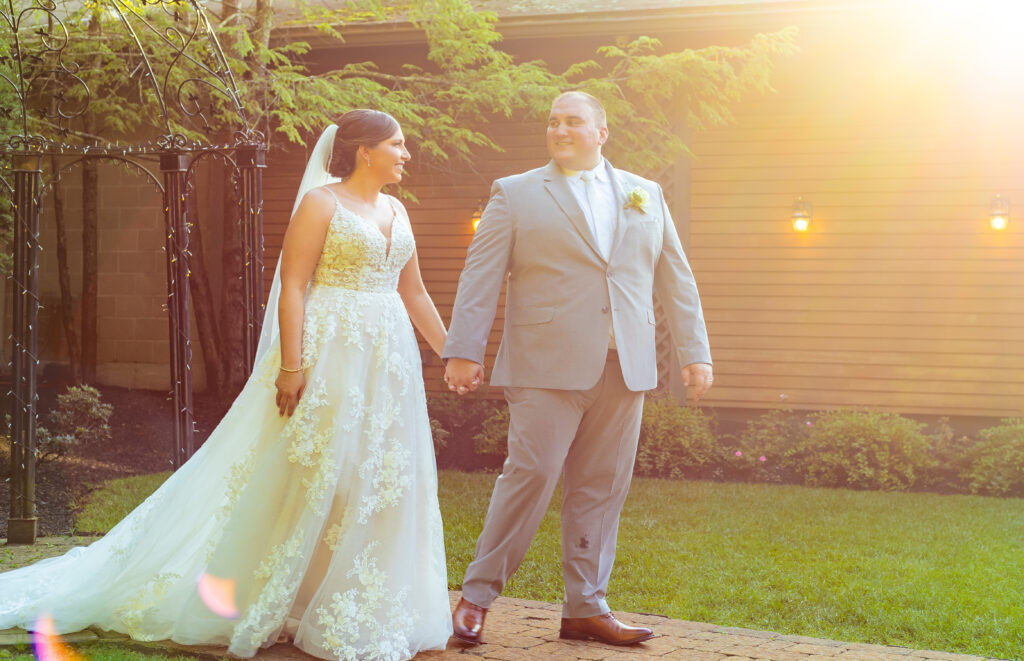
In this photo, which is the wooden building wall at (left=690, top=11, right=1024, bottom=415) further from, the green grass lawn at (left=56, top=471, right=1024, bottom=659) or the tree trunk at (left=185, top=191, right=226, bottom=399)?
the tree trunk at (left=185, top=191, right=226, bottom=399)

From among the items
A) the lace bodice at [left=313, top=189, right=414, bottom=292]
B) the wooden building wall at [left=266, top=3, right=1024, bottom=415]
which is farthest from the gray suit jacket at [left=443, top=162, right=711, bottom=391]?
the wooden building wall at [left=266, top=3, right=1024, bottom=415]

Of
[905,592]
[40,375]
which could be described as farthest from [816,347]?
[40,375]

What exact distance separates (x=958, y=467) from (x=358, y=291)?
6.45 m

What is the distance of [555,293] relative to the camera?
3.94 m

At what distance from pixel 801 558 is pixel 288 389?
335cm

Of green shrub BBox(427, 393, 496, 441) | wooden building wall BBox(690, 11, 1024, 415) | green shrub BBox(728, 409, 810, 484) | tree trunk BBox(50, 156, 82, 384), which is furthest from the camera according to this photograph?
tree trunk BBox(50, 156, 82, 384)

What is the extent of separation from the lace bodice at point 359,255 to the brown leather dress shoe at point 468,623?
1.24 metres

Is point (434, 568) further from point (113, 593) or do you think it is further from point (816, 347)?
point (816, 347)

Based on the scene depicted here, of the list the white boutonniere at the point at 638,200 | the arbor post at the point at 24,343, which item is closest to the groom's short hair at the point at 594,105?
the white boutonniere at the point at 638,200

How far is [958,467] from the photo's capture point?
28.9ft

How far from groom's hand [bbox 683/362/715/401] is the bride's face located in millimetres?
1303

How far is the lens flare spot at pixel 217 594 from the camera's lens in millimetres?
3830

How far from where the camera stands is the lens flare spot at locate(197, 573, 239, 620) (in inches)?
151

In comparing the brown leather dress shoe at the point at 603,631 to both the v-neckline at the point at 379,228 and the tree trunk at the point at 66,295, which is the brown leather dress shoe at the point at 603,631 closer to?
the v-neckline at the point at 379,228
